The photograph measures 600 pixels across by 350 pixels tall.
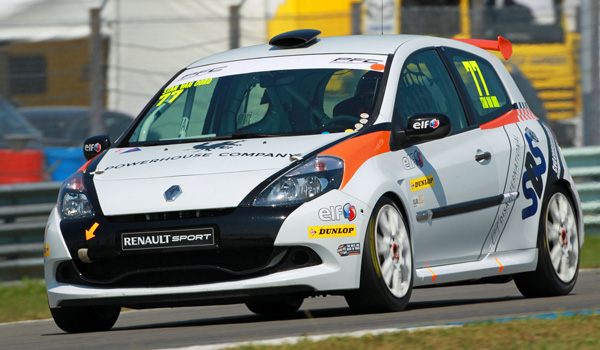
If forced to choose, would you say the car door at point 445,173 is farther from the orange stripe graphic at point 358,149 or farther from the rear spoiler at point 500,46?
the rear spoiler at point 500,46

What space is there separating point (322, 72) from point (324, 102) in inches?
11.8

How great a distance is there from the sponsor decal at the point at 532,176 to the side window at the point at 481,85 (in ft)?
0.91

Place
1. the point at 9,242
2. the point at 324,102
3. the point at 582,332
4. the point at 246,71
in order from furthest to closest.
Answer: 1. the point at 9,242
2. the point at 246,71
3. the point at 324,102
4. the point at 582,332

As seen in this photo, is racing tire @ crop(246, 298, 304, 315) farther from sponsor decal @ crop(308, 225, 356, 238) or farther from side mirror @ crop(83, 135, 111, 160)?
sponsor decal @ crop(308, 225, 356, 238)

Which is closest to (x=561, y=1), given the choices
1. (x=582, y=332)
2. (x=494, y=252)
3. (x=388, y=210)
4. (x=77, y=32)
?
(x=77, y=32)

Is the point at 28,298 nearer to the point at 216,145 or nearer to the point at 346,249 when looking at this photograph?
the point at 216,145

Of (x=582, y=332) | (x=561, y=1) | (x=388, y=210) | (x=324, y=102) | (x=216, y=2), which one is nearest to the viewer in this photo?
(x=582, y=332)

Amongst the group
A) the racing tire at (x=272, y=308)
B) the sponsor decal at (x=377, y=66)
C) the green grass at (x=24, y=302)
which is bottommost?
the green grass at (x=24, y=302)

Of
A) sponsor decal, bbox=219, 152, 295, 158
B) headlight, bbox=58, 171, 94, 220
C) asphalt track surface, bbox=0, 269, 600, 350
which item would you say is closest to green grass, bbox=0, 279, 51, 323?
asphalt track surface, bbox=0, 269, 600, 350

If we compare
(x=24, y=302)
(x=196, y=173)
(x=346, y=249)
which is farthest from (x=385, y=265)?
(x=24, y=302)

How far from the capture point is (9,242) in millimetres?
10977

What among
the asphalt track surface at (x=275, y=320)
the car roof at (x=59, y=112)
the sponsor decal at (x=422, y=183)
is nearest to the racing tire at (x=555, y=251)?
the asphalt track surface at (x=275, y=320)

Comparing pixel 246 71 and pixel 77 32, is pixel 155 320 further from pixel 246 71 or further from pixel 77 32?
pixel 77 32

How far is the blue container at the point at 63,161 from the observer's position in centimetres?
1187
